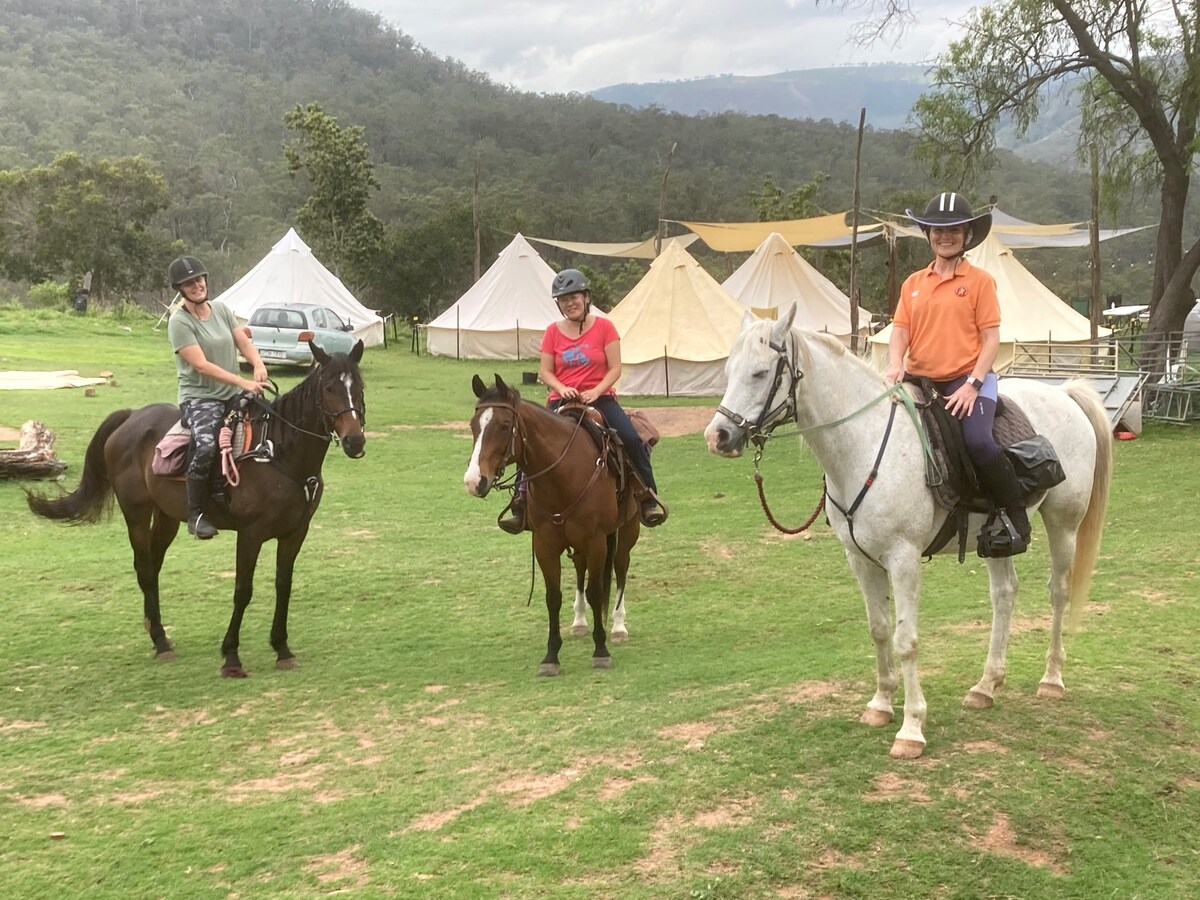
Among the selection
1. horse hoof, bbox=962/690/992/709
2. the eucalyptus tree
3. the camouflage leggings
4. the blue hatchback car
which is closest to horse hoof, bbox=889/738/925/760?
horse hoof, bbox=962/690/992/709

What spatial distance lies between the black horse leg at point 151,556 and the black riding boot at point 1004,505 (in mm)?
5239

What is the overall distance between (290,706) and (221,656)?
117cm

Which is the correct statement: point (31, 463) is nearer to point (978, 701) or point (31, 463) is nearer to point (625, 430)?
point (625, 430)

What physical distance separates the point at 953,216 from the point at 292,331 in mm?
21829

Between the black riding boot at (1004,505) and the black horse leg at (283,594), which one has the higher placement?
the black riding boot at (1004,505)

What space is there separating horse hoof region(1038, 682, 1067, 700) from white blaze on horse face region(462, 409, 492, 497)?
3191mm

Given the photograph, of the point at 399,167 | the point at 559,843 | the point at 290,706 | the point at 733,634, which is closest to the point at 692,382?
the point at 733,634

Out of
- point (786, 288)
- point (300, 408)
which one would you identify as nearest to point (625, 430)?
point (300, 408)

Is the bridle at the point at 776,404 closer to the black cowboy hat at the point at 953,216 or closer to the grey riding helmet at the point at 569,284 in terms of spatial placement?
the black cowboy hat at the point at 953,216

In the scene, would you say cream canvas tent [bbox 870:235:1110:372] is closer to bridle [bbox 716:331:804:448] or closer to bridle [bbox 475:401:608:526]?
bridle [bbox 475:401:608:526]

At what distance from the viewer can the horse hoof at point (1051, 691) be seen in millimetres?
5270

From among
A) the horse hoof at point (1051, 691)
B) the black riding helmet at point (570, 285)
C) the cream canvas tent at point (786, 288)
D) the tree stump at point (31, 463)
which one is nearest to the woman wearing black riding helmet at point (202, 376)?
the black riding helmet at point (570, 285)

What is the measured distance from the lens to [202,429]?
6359mm

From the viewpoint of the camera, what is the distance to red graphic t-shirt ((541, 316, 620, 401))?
6746 mm
